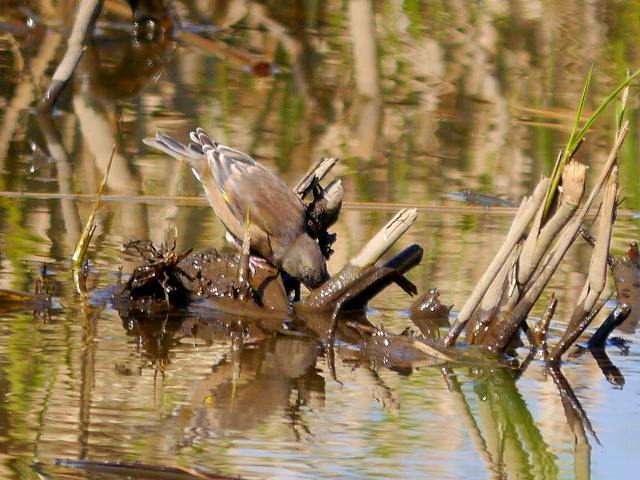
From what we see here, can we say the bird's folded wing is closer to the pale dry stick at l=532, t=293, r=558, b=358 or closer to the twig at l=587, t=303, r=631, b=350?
the pale dry stick at l=532, t=293, r=558, b=358

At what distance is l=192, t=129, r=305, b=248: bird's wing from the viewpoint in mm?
6426

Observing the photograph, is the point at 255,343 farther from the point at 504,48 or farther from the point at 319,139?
the point at 504,48

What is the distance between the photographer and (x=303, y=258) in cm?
628

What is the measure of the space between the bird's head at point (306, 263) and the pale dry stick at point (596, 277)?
1.24 metres

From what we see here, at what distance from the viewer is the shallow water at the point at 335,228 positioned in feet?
14.5

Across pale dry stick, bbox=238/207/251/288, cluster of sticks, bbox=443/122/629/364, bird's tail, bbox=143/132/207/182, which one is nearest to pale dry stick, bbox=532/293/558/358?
cluster of sticks, bbox=443/122/629/364

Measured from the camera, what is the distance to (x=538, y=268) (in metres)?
5.47

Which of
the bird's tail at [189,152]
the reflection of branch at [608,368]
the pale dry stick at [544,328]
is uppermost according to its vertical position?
the bird's tail at [189,152]

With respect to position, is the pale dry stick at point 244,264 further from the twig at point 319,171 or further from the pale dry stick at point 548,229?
the pale dry stick at point 548,229

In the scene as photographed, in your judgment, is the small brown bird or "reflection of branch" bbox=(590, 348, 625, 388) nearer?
"reflection of branch" bbox=(590, 348, 625, 388)

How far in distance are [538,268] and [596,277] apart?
0.76 ft

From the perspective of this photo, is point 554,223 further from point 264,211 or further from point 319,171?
point 264,211

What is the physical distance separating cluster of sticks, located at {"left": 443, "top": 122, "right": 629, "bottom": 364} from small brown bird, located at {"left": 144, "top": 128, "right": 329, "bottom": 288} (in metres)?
0.94

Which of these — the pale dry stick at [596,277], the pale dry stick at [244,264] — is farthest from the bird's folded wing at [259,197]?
the pale dry stick at [596,277]
